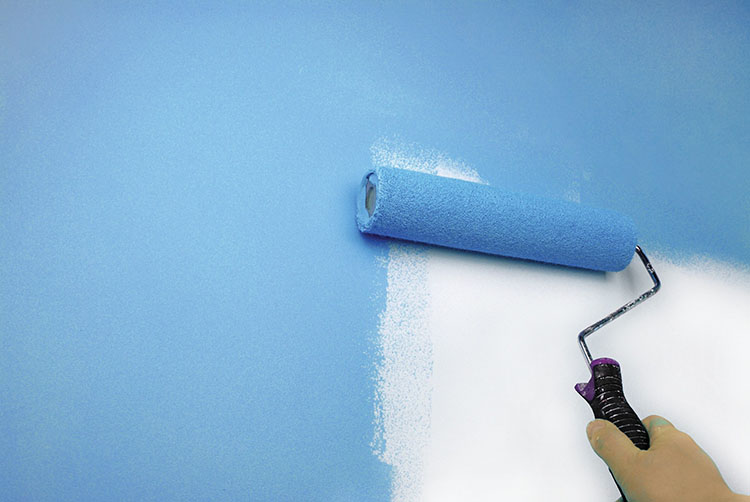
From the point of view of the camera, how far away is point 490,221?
103 cm

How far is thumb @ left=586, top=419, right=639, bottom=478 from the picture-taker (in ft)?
2.77

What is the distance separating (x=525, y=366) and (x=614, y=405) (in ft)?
0.70

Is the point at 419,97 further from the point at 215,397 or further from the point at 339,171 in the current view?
the point at 215,397

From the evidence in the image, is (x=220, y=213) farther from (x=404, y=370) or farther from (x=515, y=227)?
(x=515, y=227)

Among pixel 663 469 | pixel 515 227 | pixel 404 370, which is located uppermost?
pixel 515 227

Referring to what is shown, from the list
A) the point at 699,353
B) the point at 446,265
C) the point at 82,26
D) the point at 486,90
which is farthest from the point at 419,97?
the point at 699,353

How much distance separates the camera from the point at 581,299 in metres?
1.19

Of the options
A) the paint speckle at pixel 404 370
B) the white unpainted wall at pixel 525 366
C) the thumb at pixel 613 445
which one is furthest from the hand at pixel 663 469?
the paint speckle at pixel 404 370

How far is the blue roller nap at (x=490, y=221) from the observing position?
99 centimetres

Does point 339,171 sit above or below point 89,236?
above

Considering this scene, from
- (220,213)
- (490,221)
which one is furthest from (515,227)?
(220,213)

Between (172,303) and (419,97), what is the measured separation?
26.4 inches

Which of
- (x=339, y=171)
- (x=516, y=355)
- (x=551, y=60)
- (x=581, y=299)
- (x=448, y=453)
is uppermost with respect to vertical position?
(x=551, y=60)

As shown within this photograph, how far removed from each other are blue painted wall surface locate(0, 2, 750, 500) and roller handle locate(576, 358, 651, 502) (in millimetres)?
377
